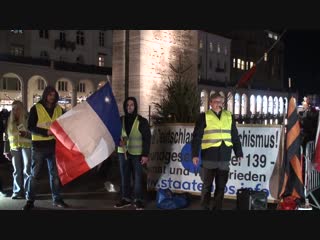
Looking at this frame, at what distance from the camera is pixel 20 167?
884 centimetres

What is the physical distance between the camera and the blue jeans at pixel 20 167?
8.69m

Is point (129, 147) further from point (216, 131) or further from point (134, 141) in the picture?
point (216, 131)

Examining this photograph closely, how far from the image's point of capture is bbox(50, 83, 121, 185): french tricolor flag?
7.50 metres

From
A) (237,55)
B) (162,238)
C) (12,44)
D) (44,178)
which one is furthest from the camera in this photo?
(237,55)

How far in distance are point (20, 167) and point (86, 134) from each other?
6.44ft

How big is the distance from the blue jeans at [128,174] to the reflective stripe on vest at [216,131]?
1226mm

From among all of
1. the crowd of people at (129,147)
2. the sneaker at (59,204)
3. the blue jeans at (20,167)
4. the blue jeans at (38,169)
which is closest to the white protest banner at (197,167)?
the crowd of people at (129,147)

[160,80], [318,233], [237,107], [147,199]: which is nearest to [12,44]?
[237,107]

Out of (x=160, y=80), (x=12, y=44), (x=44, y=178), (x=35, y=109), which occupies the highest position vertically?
(x=12, y=44)

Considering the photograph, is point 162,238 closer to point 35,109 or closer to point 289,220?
point 289,220

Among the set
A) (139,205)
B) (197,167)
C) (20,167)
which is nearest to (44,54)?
(20,167)

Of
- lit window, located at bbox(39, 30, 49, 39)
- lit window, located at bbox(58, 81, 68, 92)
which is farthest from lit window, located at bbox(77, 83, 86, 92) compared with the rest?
lit window, located at bbox(39, 30, 49, 39)

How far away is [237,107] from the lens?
2712 inches

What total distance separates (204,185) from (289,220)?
1.32 metres
